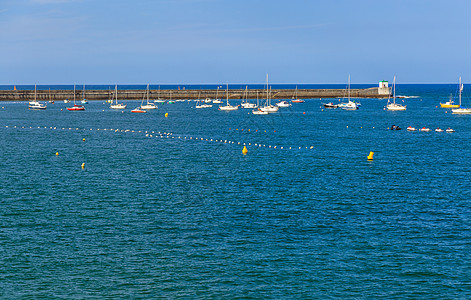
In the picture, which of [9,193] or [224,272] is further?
[9,193]

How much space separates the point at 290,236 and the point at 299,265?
568 centimetres

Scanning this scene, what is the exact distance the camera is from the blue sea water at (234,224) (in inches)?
1340

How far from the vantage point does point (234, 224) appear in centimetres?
4547

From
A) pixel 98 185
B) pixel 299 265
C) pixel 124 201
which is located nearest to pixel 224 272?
pixel 299 265

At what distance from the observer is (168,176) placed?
67.3 metres

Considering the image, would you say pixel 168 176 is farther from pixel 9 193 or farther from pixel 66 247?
pixel 66 247

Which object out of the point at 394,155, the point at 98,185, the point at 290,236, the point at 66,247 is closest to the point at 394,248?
the point at 290,236

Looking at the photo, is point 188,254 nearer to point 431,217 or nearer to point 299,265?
point 299,265

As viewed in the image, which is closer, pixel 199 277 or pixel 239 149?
pixel 199 277

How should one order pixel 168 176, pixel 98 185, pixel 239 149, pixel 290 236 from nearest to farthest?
pixel 290 236, pixel 98 185, pixel 168 176, pixel 239 149

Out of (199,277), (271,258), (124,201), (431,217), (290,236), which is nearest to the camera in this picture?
(199,277)

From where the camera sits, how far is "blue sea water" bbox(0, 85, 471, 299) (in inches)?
1340

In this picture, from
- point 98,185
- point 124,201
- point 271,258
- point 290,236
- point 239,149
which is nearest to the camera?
point 271,258

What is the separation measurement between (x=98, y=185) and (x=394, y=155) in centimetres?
4586
